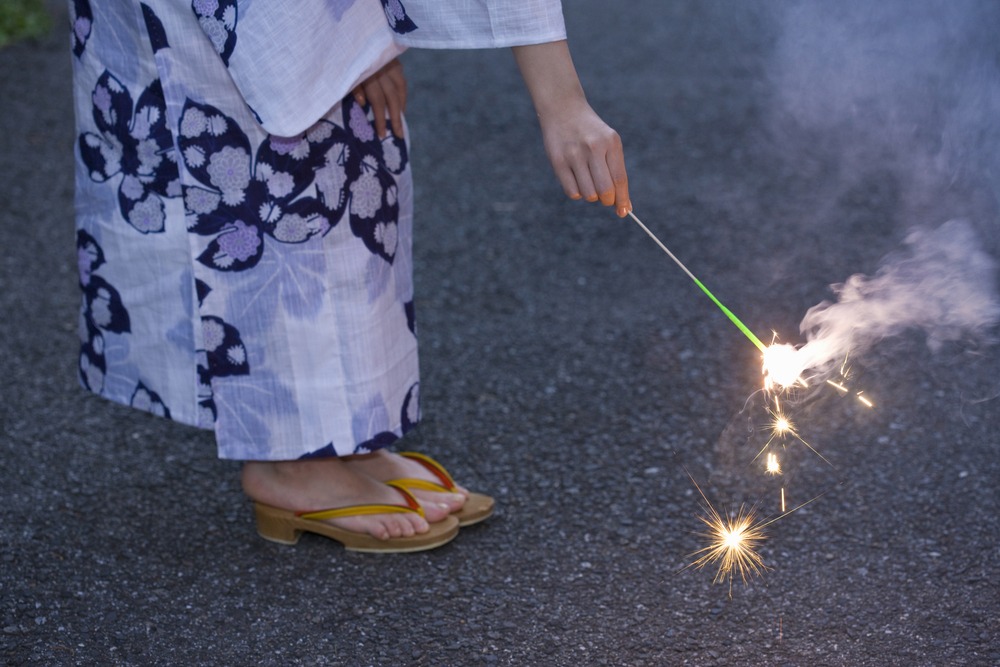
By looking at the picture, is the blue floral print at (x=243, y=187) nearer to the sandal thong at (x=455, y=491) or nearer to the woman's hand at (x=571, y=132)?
the woman's hand at (x=571, y=132)

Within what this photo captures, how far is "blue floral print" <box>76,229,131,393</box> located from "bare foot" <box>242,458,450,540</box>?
31 cm

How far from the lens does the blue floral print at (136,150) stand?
175 centimetres

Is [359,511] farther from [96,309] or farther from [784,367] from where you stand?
[784,367]

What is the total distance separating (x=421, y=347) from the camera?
2785mm

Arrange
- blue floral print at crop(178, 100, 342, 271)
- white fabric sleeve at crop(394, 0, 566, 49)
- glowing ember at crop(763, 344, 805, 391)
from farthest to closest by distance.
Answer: glowing ember at crop(763, 344, 805, 391) < blue floral print at crop(178, 100, 342, 271) < white fabric sleeve at crop(394, 0, 566, 49)

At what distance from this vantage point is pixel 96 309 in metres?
1.94

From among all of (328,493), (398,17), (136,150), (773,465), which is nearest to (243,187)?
(136,150)

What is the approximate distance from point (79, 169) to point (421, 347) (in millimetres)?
1042

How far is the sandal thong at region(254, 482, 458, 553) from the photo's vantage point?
1985 millimetres

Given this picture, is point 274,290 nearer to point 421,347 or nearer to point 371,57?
point 371,57

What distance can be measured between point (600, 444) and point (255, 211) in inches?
35.5

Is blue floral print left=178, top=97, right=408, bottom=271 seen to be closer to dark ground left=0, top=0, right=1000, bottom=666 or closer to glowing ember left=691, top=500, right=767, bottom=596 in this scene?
dark ground left=0, top=0, right=1000, bottom=666

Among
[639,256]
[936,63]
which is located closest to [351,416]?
[639,256]

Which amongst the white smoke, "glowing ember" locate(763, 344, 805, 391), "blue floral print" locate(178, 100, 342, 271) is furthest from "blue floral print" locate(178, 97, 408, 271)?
the white smoke
